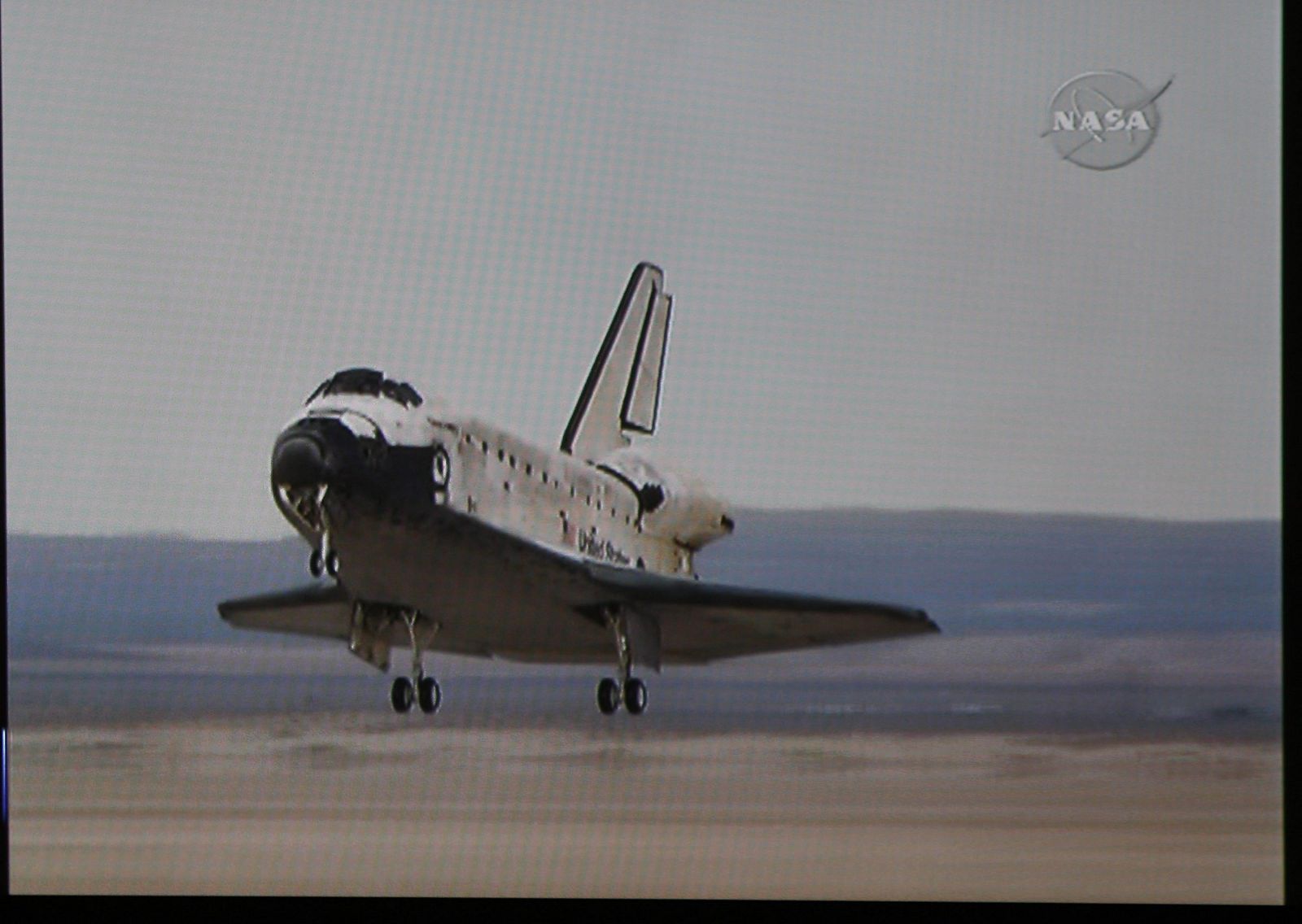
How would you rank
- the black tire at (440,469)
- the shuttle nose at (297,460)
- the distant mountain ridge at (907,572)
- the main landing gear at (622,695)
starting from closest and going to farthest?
the distant mountain ridge at (907,572) < the shuttle nose at (297,460) < the main landing gear at (622,695) < the black tire at (440,469)

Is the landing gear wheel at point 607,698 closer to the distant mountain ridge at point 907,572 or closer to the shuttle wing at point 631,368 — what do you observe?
the distant mountain ridge at point 907,572

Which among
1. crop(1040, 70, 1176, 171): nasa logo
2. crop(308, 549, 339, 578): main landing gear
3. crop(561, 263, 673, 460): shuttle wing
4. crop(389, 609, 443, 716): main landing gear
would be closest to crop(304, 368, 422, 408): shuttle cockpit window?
crop(308, 549, 339, 578): main landing gear

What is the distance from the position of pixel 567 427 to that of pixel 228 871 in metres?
1.75

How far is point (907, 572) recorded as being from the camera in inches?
245

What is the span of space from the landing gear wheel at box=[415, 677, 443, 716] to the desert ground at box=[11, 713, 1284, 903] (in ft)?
0.22

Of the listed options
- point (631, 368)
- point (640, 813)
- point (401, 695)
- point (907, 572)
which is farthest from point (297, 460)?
point (907, 572)

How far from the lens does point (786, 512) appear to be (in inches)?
248

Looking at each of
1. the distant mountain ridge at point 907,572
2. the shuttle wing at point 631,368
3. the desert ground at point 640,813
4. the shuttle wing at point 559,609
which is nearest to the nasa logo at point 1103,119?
the distant mountain ridge at point 907,572

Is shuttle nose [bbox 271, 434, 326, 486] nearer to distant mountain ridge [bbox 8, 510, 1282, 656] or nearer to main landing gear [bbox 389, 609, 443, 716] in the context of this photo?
distant mountain ridge [bbox 8, 510, 1282, 656]

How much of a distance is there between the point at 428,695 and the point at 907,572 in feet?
4.86

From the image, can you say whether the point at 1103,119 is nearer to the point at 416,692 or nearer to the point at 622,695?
the point at 622,695

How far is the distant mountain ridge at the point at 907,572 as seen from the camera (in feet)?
20.2

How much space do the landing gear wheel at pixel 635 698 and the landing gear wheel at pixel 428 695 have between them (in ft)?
1.84

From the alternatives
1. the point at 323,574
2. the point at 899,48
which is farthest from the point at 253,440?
the point at 899,48
